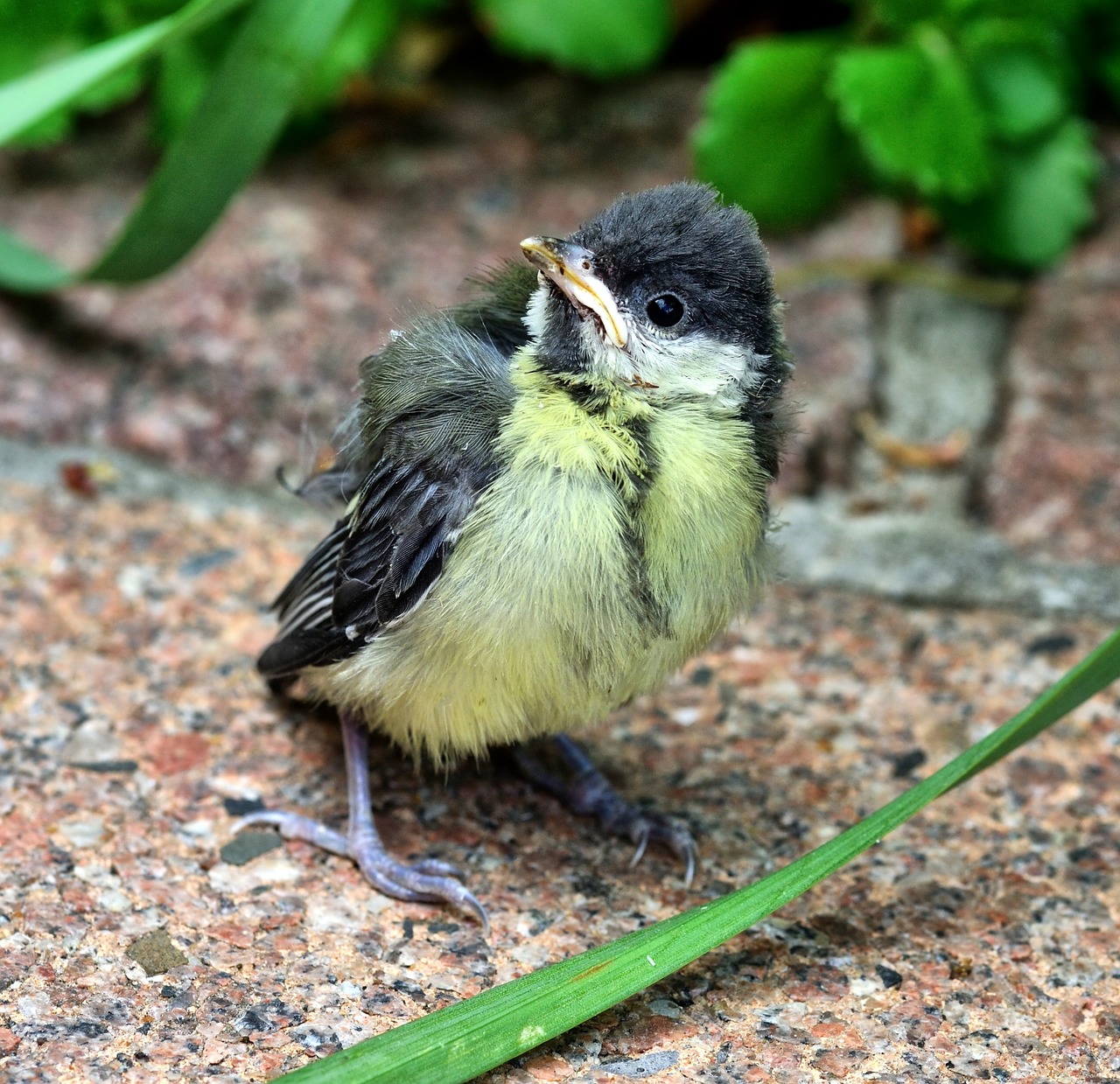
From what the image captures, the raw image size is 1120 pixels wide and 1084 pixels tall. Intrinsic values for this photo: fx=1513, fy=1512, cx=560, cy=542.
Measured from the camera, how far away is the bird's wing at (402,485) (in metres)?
1.92

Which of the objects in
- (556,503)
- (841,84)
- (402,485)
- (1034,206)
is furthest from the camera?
(1034,206)

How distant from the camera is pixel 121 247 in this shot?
2.51 metres

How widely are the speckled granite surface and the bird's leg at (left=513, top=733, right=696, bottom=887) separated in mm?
25

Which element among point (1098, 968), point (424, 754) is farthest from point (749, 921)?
point (424, 754)

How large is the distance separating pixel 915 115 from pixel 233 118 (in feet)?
4.19

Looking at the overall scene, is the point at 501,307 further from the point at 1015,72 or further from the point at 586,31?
the point at 1015,72

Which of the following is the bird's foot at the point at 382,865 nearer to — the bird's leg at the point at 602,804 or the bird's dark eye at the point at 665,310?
the bird's leg at the point at 602,804

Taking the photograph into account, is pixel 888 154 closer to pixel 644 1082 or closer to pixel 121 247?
pixel 121 247

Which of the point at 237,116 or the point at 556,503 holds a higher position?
the point at 237,116

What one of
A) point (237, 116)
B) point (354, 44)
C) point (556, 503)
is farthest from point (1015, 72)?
point (556, 503)

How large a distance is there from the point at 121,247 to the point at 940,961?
5.54 ft

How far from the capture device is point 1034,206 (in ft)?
10.1

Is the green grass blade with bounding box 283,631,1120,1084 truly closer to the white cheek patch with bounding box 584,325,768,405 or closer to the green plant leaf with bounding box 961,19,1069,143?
the white cheek patch with bounding box 584,325,768,405

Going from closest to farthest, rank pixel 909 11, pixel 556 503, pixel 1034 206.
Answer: pixel 556 503 < pixel 909 11 < pixel 1034 206
